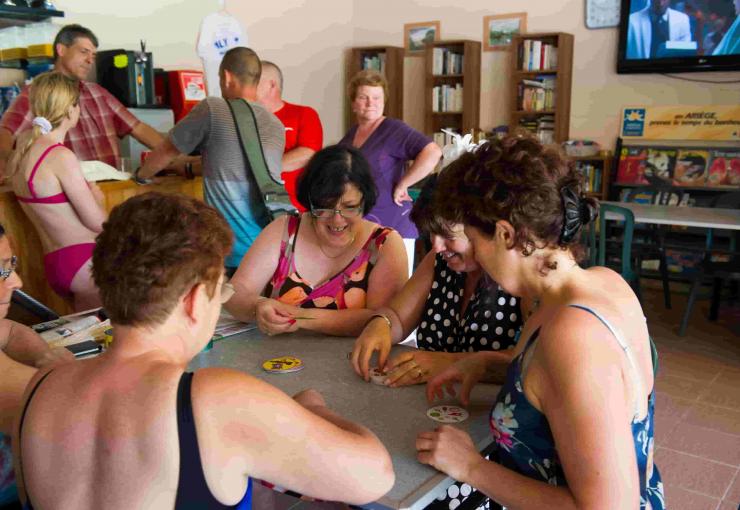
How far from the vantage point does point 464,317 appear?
204cm

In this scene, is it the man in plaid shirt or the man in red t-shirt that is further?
the man in red t-shirt

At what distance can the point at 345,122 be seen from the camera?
320 inches

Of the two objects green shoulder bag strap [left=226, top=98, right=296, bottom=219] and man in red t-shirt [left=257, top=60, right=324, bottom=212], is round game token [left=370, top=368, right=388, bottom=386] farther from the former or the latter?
man in red t-shirt [left=257, top=60, right=324, bottom=212]

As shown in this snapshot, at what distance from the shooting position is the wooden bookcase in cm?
734

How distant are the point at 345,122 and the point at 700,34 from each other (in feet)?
12.1

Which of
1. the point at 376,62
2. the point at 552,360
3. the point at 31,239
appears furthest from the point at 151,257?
the point at 376,62

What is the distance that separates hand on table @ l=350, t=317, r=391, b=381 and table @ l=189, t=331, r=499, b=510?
0.10 ft

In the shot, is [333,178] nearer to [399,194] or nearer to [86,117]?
[399,194]

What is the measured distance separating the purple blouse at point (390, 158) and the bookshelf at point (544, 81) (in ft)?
9.55

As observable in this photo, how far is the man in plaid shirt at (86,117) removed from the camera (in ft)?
12.9

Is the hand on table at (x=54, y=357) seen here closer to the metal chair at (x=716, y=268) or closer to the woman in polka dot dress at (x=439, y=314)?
the woman in polka dot dress at (x=439, y=314)

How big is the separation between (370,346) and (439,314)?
31 centimetres

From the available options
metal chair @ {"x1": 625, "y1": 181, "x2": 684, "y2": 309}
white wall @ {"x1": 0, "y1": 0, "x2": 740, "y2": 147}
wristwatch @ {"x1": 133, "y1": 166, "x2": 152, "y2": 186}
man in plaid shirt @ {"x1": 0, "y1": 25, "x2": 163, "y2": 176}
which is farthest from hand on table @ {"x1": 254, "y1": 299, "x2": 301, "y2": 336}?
metal chair @ {"x1": 625, "y1": 181, "x2": 684, "y2": 309}

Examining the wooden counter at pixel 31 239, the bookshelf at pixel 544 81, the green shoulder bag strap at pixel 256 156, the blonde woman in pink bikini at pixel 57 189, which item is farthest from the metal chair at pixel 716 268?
the blonde woman in pink bikini at pixel 57 189
